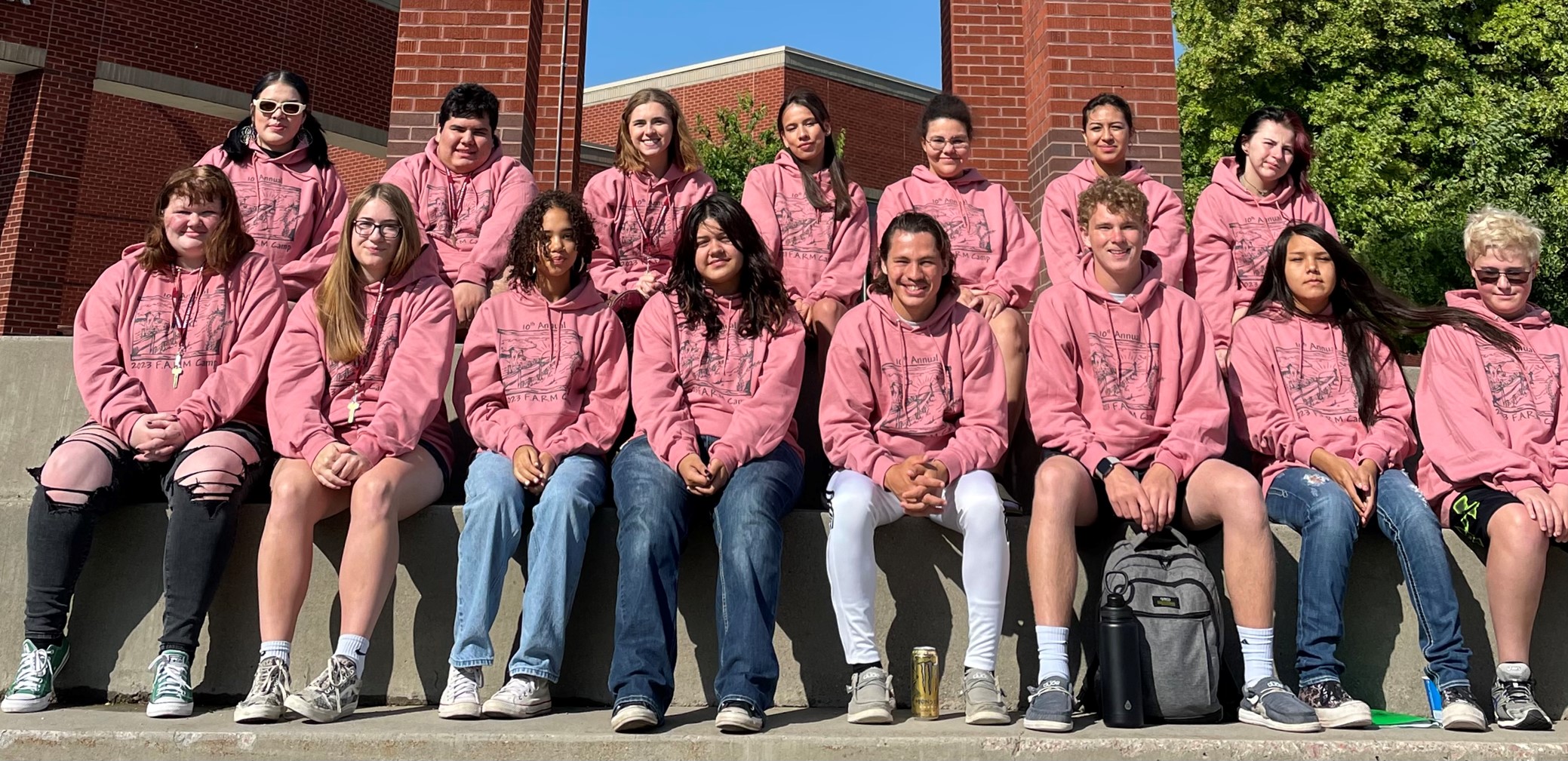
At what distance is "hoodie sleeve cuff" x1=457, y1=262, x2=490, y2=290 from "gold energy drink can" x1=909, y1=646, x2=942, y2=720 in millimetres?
2621

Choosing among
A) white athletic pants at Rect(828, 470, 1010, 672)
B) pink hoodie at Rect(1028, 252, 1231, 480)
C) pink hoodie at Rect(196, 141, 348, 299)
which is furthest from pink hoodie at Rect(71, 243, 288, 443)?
pink hoodie at Rect(1028, 252, 1231, 480)

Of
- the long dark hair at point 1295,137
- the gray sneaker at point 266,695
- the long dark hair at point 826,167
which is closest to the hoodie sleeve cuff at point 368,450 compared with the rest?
the gray sneaker at point 266,695

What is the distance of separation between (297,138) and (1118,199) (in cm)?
373

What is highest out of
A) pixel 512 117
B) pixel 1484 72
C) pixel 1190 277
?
pixel 1484 72

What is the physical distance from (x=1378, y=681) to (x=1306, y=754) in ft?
3.09

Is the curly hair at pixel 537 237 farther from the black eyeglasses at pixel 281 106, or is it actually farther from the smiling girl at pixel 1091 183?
the smiling girl at pixel 1091 183

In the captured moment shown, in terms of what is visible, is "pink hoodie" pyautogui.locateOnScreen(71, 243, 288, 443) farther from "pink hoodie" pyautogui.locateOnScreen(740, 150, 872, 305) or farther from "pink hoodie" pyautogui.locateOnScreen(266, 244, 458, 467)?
"pink hoodie" pyautogui.locateOnScreen(740, 150, 872, 305)

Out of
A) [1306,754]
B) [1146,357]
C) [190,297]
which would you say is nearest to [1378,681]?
[1306,754]

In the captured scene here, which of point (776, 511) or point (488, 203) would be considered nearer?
point (776, 511)

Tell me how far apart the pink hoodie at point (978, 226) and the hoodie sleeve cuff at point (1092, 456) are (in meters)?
1.26

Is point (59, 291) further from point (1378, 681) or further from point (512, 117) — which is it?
point (1378, 681)

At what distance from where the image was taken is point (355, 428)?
4.25m

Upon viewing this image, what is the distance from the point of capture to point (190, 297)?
14.6 ft

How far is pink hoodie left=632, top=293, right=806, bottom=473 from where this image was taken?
417 cm
